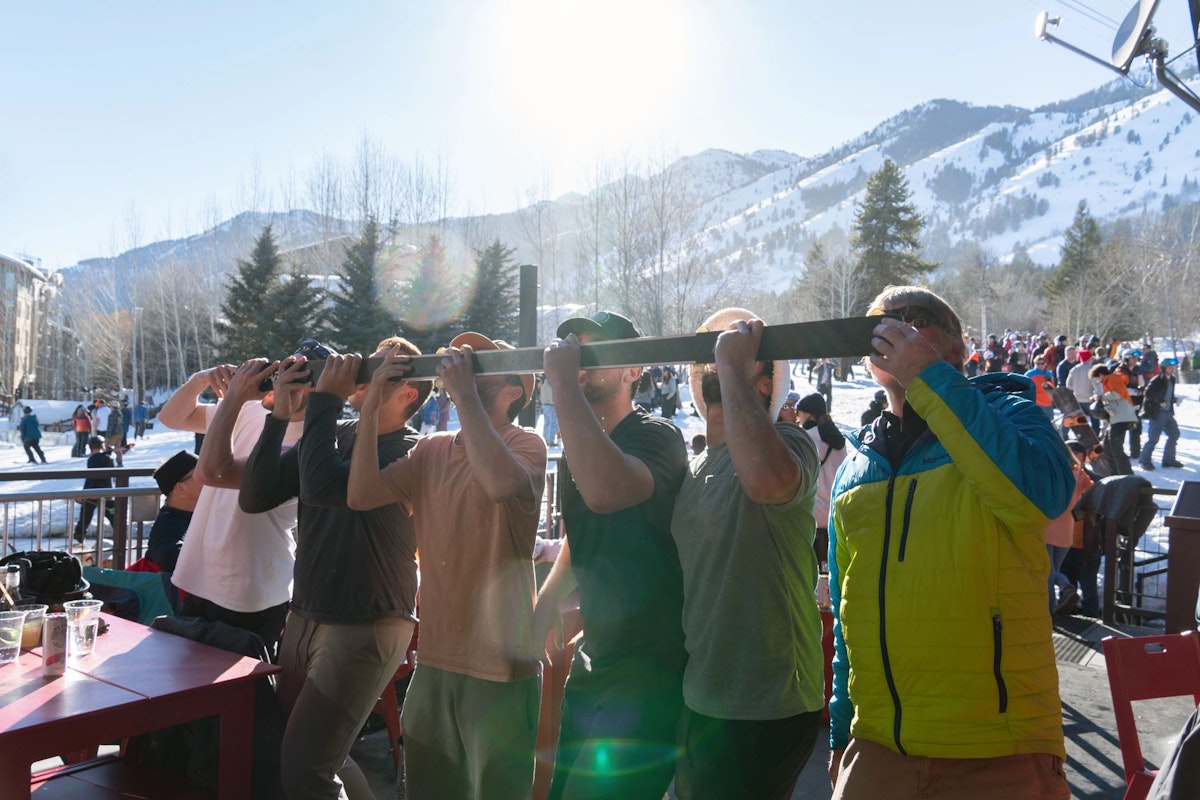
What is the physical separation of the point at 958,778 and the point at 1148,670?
1.45 metres

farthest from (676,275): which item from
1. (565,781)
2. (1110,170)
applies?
(1110,170)

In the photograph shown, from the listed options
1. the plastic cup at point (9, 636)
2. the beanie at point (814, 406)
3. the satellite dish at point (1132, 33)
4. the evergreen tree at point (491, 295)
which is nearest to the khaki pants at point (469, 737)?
the plastic cup at point (9, 636)

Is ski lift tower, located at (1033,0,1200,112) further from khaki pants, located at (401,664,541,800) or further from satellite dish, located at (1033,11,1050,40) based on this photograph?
khaki pants, located at (401,664,541,800)

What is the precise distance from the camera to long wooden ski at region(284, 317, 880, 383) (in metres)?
1.86

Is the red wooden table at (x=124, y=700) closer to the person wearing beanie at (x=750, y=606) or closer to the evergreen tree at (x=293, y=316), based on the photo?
the person wearing beanie at (x=750, y=606)

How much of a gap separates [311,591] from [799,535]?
1.83m

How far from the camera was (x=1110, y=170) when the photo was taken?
632 ft

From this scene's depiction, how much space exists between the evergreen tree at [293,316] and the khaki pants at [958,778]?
1369 inches

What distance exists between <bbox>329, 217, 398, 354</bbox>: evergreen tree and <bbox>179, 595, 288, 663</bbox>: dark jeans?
31015mm

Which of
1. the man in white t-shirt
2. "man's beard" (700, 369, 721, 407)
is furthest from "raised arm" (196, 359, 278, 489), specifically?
"man's beard" (700, 369, 721, 407)

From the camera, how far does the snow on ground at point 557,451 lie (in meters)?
9.93

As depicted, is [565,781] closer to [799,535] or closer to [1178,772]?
[799,535]

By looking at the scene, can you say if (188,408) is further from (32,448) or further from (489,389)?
(32,448)

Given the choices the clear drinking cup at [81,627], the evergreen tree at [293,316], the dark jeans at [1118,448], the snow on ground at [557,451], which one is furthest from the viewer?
the evergreen tree at [293,316]
